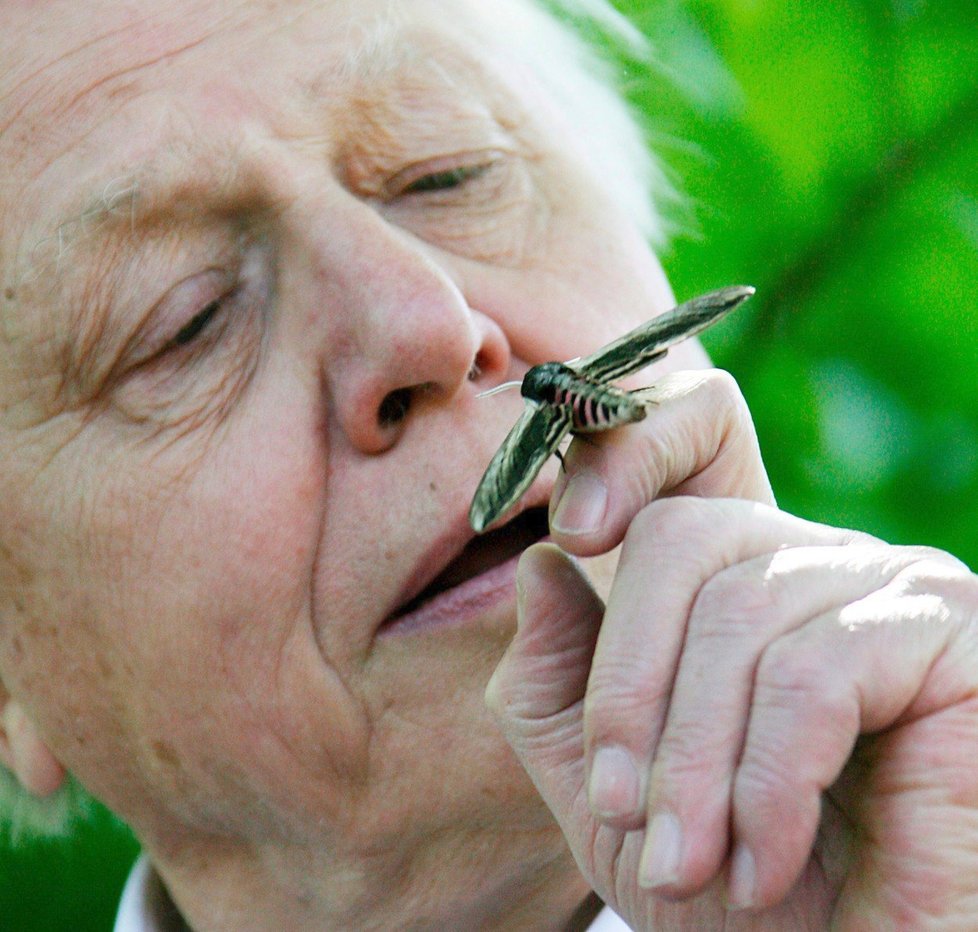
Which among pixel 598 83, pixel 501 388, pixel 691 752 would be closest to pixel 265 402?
pixel 501 388

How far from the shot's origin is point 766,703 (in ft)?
2.44

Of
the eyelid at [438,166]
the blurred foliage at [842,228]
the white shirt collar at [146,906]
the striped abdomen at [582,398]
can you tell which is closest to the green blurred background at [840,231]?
the blurred foliage at [842,228]

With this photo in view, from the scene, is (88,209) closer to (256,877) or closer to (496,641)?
(496,641)

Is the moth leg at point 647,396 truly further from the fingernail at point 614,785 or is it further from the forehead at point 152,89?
the forehead at point 152,89

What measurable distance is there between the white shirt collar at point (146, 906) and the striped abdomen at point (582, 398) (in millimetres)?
1294

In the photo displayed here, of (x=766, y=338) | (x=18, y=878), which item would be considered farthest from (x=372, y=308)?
(x=18, y=878)

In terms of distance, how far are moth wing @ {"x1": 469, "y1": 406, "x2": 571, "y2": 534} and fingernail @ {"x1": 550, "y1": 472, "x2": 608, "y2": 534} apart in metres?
0.06

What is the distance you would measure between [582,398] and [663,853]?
0.33 meters

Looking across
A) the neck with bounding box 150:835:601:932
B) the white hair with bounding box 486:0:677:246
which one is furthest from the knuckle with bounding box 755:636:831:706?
the white hair with bounding box 486:0:677:246

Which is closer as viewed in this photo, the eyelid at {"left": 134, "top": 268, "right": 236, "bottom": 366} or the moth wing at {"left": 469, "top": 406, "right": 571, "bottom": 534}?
the moth wing at {"left": 469, "top": 406, "right": 571, "bottom": 534}

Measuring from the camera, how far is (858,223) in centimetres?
239

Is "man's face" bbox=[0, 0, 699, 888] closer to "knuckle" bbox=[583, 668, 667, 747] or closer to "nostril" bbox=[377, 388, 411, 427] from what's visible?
"nostril" bbox=[377, 388, 411, 427]

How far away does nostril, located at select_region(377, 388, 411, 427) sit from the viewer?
3.74ft

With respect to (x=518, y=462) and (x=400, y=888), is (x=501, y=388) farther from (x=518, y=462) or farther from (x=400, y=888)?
(x=400, y=888)
